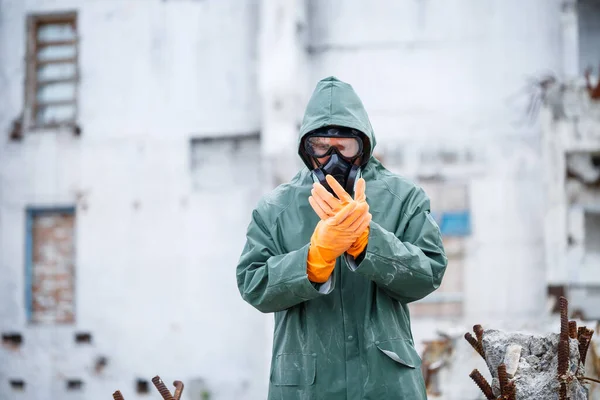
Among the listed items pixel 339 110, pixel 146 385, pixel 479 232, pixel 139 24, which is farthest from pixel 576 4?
pixel 339 110

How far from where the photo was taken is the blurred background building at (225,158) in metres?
12.9

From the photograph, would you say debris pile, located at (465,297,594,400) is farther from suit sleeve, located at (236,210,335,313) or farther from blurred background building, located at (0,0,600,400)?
blurred background building, located at (0,0,600,400)

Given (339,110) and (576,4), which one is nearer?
(339,110)

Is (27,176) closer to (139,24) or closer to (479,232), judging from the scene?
(139,24)

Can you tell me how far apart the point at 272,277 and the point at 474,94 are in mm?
9955

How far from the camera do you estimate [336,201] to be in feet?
12.2

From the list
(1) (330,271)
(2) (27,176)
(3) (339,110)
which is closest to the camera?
(1) (330,271)

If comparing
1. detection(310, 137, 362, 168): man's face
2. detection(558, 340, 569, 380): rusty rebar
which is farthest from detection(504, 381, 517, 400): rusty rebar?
detection(310, 137, 362, 168): man's face

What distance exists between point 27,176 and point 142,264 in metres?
Result: 2.30

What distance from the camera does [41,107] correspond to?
595 inches

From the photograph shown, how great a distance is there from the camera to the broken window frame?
1491 cm

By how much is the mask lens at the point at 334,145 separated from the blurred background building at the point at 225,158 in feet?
28.4

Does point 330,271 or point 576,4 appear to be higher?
point 576,4

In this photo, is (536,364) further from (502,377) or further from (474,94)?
(474,94)
